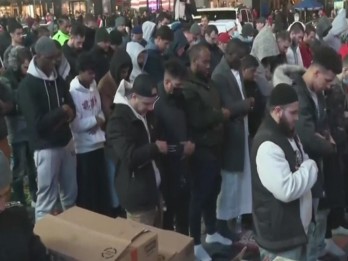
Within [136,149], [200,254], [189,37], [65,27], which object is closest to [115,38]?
[189,37]

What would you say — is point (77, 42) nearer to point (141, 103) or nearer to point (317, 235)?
point (141, 103)

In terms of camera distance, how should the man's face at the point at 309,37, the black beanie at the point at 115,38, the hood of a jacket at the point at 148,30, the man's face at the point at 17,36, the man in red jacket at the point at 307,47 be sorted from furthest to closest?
the hood of a jacket at the point at 148,30 → the man's face at the point at 309,37 → the man in red jacket at the point at 307,47 → the man's face at the point at 17,36 → the black beanie at the point at 115,38

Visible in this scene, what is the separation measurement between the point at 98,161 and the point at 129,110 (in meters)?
1.58

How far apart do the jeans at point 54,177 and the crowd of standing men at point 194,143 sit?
1 centimetres

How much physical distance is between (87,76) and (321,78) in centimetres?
217

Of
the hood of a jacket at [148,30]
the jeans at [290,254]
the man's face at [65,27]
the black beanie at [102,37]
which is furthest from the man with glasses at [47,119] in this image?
the man's face at [65,27]

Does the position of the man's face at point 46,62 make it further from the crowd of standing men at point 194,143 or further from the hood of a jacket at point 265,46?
the hood of a jacket at point 265,46

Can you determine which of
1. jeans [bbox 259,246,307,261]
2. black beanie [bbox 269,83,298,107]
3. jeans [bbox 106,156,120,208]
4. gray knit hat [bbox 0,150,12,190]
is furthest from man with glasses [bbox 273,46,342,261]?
gray knit hat [bbox 0,150,12,190]

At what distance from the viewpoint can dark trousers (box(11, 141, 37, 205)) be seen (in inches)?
262

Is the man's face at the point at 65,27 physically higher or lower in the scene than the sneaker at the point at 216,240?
higher

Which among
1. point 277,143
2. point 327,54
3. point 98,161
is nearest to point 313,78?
point 327,54

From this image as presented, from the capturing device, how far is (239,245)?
5789mm

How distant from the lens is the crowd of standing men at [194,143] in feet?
12.6

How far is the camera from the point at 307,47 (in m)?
9.68
